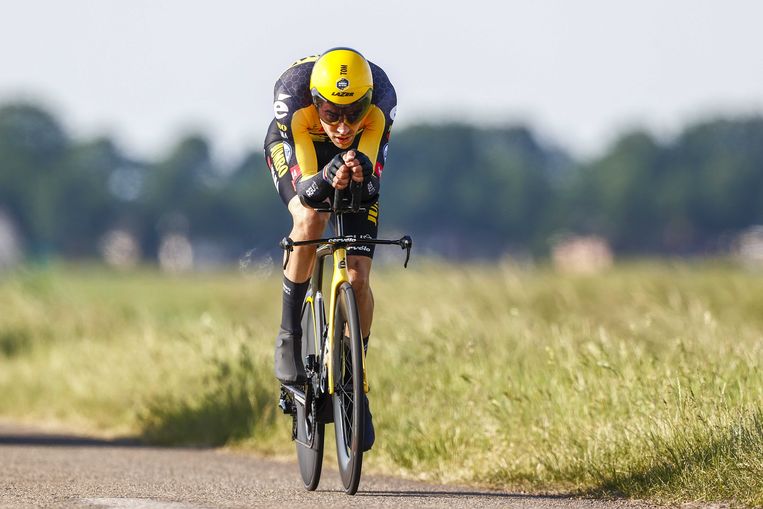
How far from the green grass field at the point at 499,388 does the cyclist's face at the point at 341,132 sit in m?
1.93

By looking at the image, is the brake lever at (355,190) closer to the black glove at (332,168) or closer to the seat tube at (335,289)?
the black glove at (332,168)

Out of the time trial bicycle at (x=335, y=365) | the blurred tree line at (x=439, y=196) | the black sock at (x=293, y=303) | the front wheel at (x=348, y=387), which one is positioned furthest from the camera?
the blurred tree line at (x=439, y=196)

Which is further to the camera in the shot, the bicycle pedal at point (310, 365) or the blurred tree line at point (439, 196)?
the blurred tree line at point (439, 196)

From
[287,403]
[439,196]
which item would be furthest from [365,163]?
[439,196]

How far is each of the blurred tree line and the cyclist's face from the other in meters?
106

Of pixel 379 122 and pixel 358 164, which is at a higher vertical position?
pixel 379 122

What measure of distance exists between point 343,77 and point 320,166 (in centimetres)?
94

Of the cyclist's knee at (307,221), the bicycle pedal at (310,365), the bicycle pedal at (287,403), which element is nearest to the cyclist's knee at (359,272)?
the cyclist's knee at (307,221)

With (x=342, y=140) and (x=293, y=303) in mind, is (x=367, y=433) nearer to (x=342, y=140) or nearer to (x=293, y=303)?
(x=293, y=303)

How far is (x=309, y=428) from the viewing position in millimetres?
7461

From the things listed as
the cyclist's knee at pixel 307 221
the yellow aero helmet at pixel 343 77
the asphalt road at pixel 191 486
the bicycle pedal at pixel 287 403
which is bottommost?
the asphalt road at pixel 191 486

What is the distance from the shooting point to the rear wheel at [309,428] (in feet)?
24.1

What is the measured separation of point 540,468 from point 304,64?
2.51 metres

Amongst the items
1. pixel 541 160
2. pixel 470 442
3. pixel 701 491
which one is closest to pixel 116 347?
pixel 470 442
